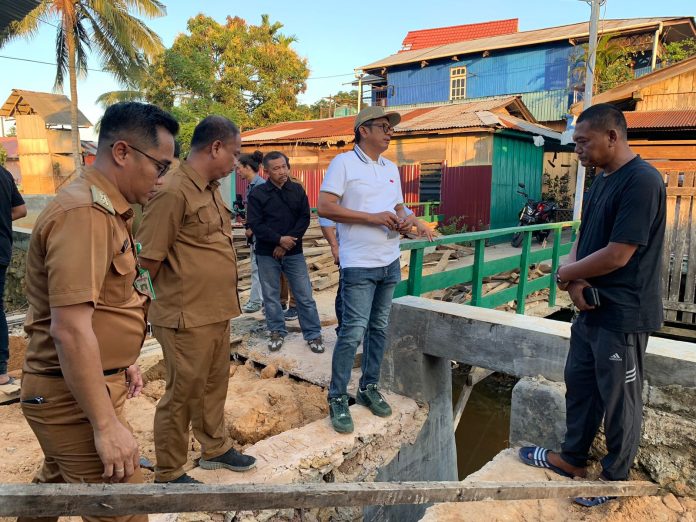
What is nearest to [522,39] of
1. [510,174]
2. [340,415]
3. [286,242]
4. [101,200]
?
[510,174]

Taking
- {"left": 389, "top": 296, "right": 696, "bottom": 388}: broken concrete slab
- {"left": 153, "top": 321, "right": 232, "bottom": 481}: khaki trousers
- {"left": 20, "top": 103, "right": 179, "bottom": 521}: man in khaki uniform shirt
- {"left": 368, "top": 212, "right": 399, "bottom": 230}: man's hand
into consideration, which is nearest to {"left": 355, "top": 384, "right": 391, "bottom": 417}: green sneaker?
{"left": 389, "top": 296, "right": 696, "bottom": 388}: broken concrete slab

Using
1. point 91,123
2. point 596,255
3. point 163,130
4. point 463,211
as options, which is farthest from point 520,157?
point 91,123

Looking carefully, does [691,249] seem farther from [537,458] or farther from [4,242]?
[4,242]

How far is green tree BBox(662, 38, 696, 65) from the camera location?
18744mm

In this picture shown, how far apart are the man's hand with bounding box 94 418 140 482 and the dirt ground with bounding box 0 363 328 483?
1694 mm

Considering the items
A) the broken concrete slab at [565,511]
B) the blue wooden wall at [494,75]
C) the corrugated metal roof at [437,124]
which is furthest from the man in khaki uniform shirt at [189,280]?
the blue wooden wall at [494,75]

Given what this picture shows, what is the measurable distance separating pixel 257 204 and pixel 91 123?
86.0ft

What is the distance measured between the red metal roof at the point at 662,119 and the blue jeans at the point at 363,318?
8.70m

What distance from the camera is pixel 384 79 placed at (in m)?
26.4

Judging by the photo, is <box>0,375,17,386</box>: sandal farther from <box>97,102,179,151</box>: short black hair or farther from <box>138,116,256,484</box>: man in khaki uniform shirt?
<box>97,102,179,151</box>: short black hair

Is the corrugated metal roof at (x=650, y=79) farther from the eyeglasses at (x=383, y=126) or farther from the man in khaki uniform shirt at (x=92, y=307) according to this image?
the man in khaki uniform shirt at (x=92, y=307)

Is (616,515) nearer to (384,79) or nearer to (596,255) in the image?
(596,255)

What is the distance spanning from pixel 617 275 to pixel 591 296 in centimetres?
15

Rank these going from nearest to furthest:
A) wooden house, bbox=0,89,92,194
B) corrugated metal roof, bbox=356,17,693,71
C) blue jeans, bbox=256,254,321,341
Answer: blue jeans, bbox=256,254,321,341
corrugated metal roof, bbox=356,17,693,71
wooden house, bbox=0,89,92,194
